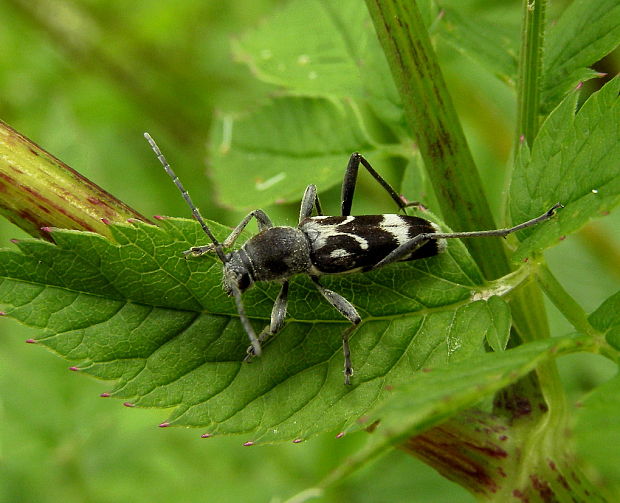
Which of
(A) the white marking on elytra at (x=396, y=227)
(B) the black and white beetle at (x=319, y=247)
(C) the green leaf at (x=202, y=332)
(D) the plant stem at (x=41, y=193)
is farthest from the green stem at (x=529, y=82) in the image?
(D) the plant stem at (x=41, y=193)

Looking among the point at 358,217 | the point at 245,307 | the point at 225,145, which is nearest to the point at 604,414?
the point at 245,307

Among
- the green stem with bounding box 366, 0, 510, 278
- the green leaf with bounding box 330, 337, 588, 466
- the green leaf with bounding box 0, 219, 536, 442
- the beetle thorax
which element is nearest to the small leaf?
the green leaf with bounding box 330, 337, 588, 466

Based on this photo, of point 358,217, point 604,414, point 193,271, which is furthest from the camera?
point 358,217

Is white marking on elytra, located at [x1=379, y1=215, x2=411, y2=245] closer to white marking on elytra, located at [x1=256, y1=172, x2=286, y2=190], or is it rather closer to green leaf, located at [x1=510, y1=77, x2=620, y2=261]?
white marking on elytra, located at [x1=256, y1=172, x2=286, y2=190]

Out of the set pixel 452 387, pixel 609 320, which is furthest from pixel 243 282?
pixel 609 320

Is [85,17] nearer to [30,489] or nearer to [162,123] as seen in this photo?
[162,123]

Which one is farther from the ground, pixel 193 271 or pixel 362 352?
pixel 193 271

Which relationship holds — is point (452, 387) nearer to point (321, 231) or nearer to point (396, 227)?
point (396, 227)
